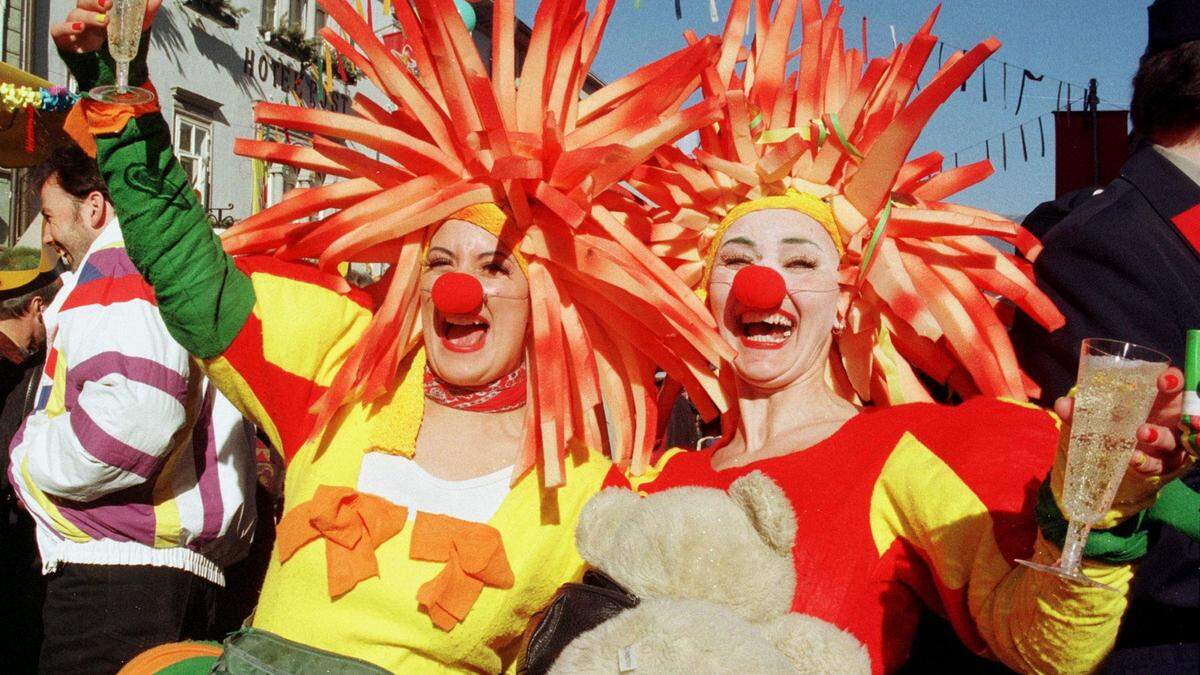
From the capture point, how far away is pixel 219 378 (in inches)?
78.1

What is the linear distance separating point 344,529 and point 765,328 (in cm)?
102

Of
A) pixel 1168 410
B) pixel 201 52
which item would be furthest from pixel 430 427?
pixel 201 52

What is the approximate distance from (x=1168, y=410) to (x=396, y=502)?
4.61ft

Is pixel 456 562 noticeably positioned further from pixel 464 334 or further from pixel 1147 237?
pixel 1147 237

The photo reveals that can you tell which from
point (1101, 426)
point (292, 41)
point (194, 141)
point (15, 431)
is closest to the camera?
point (1101, 426)

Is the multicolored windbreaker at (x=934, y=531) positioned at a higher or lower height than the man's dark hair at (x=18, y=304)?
lower

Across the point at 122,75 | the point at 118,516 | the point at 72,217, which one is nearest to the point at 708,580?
the point at 122,75

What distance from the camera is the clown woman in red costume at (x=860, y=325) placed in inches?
65.1

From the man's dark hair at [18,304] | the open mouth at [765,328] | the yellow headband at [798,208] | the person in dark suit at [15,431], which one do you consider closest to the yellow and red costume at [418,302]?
the open mouth at [765,328]

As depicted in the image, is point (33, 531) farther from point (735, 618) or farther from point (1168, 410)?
point (1168, 410)

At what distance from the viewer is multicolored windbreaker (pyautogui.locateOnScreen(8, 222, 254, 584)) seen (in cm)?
222

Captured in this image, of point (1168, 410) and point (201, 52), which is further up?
point (201, 52)

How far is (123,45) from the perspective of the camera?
1684 mm

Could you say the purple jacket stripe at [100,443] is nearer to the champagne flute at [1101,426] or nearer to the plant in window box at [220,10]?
the champagne flute at [1101,426]
